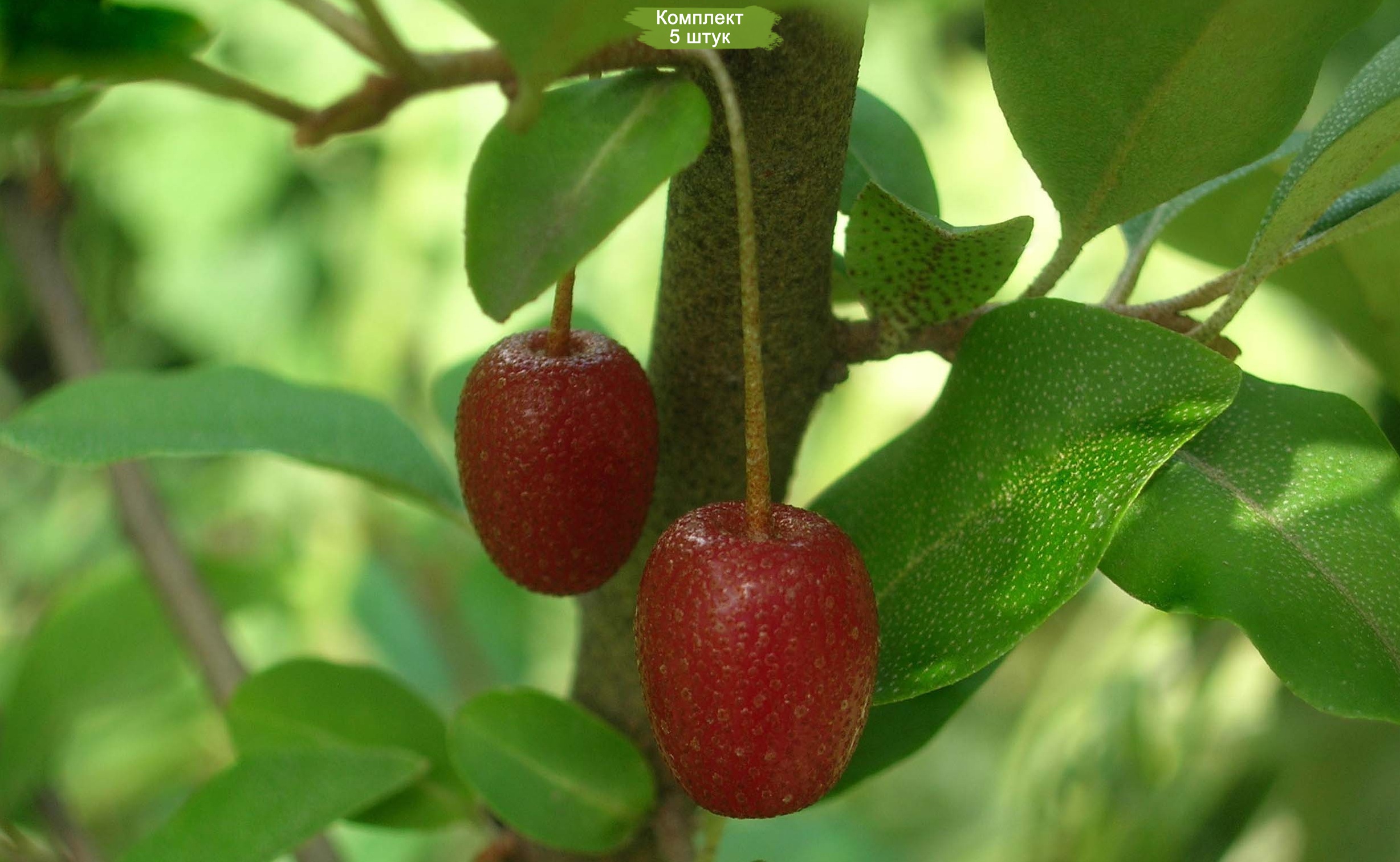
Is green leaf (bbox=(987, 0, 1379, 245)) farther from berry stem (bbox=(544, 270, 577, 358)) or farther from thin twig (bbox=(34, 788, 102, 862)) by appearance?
thin twig (bbox=(34, 788, 102, 862))

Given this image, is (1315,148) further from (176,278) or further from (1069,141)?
(176,278)

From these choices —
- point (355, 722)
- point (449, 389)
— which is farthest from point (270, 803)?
point (449, 389)

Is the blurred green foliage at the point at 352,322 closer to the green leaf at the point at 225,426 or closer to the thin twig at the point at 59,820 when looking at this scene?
the thin twig at the point at 59,820

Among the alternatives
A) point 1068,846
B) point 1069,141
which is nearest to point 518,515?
point 1069,141

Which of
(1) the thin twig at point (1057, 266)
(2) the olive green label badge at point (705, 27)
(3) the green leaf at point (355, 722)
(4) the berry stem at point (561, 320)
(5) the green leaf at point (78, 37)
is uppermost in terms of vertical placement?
(2) the olive green label badge at point (705, 27)

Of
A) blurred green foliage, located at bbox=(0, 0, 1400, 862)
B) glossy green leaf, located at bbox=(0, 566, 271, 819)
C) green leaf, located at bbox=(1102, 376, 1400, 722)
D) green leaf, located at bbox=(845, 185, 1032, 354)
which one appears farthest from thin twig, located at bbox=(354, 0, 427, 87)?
blurred green foliage, located at bbox=(0, 0, 1400, 862)

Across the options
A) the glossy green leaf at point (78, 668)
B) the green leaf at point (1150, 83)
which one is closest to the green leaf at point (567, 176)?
the green leaf at point (1150, 83)
